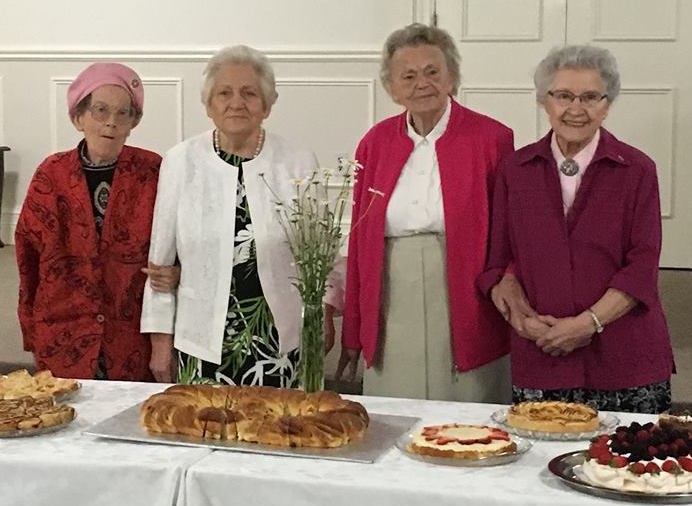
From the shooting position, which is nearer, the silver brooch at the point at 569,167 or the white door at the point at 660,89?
the silver brooch at the point at 569,167

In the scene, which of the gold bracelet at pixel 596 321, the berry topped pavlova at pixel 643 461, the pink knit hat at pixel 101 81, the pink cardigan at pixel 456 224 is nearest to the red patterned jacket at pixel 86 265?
the pink knit hat at pixel 101 81

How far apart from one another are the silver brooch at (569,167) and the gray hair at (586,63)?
17cm

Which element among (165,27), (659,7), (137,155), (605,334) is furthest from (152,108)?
(605,334)

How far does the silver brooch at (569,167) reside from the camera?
2.78 meters

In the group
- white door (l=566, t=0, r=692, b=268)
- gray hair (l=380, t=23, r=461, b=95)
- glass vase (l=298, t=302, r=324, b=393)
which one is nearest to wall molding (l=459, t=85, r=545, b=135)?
white door (l=566, t=0, r=692, b=268)

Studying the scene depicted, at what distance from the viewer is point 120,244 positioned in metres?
3.08

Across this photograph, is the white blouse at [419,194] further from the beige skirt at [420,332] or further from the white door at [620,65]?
the white door at [620,65]

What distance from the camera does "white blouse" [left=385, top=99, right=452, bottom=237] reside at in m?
2.88

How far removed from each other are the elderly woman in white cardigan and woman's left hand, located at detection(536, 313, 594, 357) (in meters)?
0.65

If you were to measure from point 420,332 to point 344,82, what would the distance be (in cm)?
332

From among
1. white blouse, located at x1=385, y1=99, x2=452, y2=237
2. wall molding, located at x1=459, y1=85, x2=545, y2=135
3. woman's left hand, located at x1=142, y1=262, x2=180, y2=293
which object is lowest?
woman's left hand, located at x1=142, y1=262, x2=180, y2=293

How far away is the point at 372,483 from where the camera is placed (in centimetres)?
194

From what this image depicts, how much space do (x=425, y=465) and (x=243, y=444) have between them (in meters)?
0.35

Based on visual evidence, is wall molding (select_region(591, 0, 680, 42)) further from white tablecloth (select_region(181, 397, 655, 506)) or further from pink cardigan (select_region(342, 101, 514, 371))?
white tablecloth (select_region(181, 397, 655, 506))
